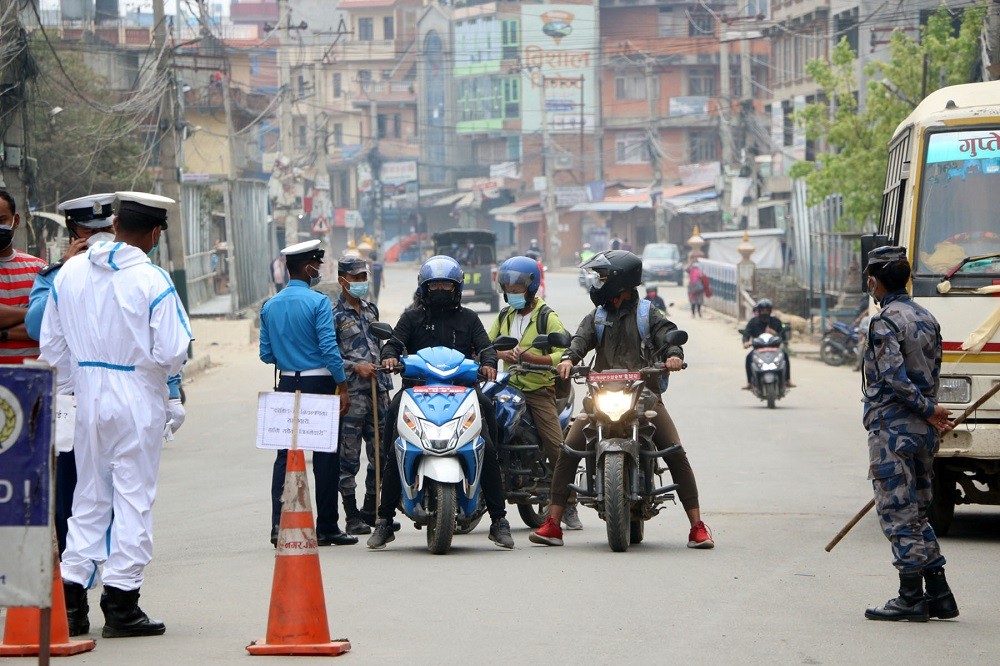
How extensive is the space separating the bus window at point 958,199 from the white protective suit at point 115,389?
5.79 meters

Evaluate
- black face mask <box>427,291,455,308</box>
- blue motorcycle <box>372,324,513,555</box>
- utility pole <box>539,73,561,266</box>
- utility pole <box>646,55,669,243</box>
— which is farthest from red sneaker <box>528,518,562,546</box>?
utility pole <box>539,73,561,266</box>

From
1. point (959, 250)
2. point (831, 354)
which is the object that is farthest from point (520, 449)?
point (831, 354)

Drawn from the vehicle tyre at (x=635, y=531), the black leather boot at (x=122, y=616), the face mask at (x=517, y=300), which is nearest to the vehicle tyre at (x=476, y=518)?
the vehicle tyre at (x=635, y=531)

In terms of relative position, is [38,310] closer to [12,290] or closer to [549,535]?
[12,290]

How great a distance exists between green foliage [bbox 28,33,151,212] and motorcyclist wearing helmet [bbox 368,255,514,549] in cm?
2434

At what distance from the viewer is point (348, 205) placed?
103 m

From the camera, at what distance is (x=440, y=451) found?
29.3 ft

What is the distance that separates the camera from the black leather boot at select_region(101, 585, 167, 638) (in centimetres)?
648

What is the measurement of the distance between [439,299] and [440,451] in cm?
131

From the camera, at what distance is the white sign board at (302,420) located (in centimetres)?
666

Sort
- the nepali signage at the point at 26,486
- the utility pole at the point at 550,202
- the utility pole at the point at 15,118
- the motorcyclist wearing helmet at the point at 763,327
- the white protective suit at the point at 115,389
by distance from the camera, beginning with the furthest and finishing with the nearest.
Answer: the utility pole at the point at 550,202 < the motorcyclist wearing helmet at the point at 763,327 < the utility pole at the point at 15,118 < the white protective suit at the point at 115,389 < the nepali signage at the point at 26,486

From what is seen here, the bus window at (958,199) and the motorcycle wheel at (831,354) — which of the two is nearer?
the bus window at (958,199)

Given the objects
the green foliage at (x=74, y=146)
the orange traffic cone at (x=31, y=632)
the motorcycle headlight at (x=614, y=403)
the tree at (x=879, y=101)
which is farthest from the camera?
the green foliage at (x=74, y=146)

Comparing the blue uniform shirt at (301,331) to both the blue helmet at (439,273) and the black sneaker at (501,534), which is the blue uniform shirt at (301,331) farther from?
the black sneaker at (501,534)
